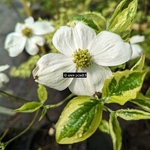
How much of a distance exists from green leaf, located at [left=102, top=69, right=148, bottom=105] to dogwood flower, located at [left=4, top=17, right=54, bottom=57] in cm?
46

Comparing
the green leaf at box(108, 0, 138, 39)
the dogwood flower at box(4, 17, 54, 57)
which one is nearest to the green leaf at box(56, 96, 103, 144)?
the green leaf at box(108, 0, 138, 39)

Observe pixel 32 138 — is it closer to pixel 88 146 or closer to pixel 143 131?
pixel 88 146

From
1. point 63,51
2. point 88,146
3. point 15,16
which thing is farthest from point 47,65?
point 15,16

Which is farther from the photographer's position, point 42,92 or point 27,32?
point 27,32

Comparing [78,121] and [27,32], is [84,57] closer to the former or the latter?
[78,121]

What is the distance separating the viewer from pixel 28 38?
0.89 m

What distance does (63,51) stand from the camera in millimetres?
475

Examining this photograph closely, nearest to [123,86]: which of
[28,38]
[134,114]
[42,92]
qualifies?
[134,114]

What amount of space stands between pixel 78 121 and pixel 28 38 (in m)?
0.53

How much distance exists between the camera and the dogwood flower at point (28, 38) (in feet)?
2.78

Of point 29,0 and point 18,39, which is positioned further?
point 29,0

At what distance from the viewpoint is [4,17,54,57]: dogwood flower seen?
848mm

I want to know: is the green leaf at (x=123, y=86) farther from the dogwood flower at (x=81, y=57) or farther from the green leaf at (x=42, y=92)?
the green leaf at (x=42, y=92)

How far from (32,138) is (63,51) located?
56 centimetres
